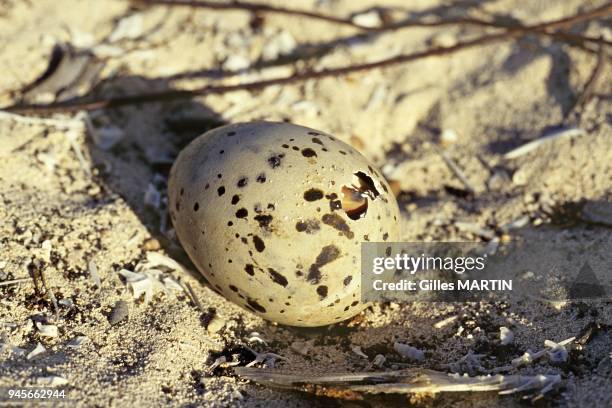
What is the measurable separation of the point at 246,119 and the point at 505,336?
172 cm

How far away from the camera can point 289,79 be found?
3674 millimetres

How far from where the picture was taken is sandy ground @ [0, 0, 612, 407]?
248 cm

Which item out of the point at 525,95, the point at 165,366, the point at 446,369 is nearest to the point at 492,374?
the point at 446,369

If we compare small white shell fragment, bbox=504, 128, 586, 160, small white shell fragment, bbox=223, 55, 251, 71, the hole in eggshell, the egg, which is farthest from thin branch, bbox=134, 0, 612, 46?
the hole in eggshell

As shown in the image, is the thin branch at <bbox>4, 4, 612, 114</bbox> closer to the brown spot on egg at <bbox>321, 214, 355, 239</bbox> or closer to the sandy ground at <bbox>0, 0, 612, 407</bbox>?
the sandy ground at <bbox>0, 0, 612, 407</bbox>

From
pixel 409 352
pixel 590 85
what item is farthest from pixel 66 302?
pixel 590 85

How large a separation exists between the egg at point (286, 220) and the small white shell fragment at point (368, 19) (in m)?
1.72

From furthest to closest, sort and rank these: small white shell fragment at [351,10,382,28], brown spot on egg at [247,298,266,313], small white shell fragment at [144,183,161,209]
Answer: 1. small white shell fragment at [351,10,382,28]
2. small white shell fragment at [144,183,161,209]
3. brown spot on egg at [247,298,266,313]

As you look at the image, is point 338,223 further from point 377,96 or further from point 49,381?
point 377,96

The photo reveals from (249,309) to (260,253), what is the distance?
1.05 feet

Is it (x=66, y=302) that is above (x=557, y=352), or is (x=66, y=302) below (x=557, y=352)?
above

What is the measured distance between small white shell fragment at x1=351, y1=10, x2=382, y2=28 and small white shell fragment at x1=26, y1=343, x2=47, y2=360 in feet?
8.58

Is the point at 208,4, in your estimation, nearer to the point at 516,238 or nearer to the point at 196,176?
the point at 196,176

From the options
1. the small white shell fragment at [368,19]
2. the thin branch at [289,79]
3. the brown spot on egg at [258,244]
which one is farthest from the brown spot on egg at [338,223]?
the small white shell fragment at [368,19]
